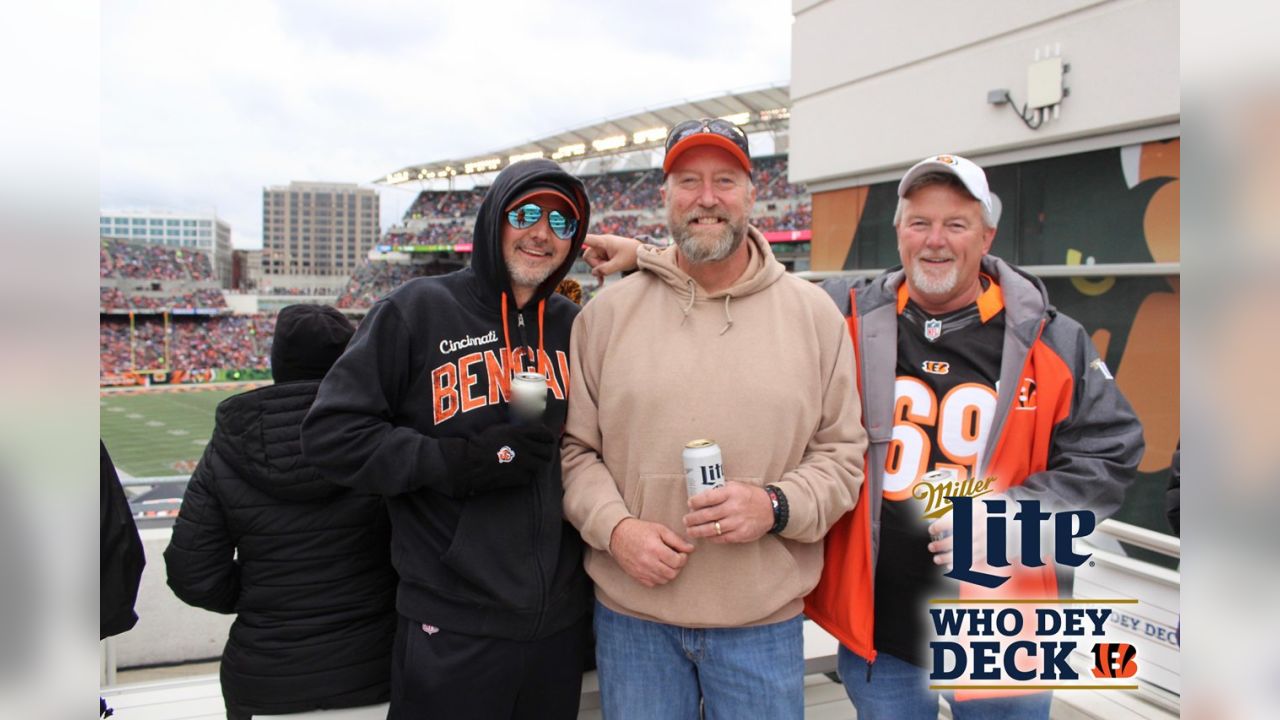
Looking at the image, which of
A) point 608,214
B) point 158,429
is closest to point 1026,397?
point 158,429

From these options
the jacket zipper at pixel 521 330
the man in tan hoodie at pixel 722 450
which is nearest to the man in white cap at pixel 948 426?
the man in tan hoodie at pixel 722 450

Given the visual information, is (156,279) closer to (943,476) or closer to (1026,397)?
(943,476)

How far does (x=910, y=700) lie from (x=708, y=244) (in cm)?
132

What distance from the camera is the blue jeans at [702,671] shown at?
1.81 m

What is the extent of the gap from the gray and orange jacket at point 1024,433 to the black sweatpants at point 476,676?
2.53ft

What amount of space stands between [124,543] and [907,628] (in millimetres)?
1936

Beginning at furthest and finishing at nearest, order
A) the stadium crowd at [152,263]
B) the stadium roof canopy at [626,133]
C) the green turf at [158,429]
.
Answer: the stadium crowd at [152,263], the stadium roof canopy at [626,133], the green turf at [158,429]

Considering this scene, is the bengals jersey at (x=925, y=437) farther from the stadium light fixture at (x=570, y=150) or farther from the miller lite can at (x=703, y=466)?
the stadium light fixture at (x=570, y=150)

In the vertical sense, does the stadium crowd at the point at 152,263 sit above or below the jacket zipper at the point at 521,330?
above

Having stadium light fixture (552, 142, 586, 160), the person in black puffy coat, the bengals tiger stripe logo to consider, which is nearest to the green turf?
the person in black puffy coat

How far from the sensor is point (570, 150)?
41.2 metres
